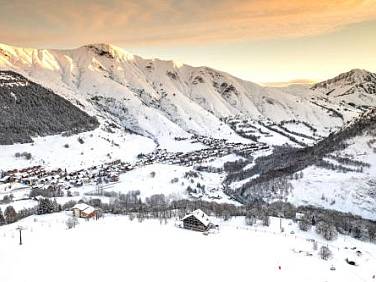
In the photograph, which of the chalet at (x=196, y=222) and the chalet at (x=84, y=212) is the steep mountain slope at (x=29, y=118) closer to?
the chalet at (x=84, y=212)

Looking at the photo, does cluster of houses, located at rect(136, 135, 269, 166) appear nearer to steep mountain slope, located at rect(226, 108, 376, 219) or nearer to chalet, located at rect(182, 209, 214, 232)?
steep mountain slope, located at rect(226, 108, 376, 219)

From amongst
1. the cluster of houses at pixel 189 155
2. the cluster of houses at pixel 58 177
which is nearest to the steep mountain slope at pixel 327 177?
the cluster of houses at pixel 189 155

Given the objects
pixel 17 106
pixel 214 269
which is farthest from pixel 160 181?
pixel 17 106

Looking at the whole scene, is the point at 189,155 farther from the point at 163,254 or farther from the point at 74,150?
the point at 163,254

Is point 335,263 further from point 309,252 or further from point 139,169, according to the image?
point 139,169

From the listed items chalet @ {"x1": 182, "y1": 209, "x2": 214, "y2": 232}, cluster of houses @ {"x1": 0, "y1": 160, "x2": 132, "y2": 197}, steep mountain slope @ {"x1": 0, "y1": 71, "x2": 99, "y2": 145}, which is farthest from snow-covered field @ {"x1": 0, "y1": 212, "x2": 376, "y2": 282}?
steep mountain slope @ {"x1": 0, "y1": 71, "x2": 99, "y2": 145}

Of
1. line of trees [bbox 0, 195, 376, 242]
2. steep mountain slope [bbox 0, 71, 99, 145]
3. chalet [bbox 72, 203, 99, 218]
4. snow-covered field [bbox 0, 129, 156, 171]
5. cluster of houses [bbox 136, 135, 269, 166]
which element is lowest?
line of trees [bbox 0, 195, 376, 242]
